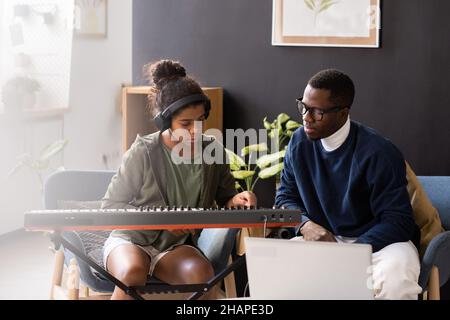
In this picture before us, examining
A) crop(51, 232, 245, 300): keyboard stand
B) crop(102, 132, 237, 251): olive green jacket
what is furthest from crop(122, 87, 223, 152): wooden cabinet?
crop(51, 232, 245, 300): keyboard stand

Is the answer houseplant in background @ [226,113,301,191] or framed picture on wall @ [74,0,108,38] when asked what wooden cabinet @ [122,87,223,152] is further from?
framed picture on wall @ [74,0,108,38]

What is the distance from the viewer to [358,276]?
6.73ft

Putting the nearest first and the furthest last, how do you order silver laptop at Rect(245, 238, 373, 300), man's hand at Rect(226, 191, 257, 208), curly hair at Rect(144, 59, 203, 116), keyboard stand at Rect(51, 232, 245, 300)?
silver laptop at Rect(245, 238, 373, 300)
keyboard stand at Rect(51, 232, 245, 300)
man's hand at Rect(226, 191, 257, 208)
curly hair at Rect(144, 59, 203, 116)

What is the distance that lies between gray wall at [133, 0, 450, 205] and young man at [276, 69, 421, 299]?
143 centimetres

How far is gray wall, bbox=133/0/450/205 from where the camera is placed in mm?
4477

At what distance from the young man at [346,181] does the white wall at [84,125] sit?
3.46 m

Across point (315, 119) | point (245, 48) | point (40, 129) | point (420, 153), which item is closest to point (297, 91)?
point (245, 48)

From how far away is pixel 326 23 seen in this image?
15.3 ft

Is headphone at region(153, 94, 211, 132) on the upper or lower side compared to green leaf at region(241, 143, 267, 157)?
upper

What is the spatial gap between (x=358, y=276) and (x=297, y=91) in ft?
9.16

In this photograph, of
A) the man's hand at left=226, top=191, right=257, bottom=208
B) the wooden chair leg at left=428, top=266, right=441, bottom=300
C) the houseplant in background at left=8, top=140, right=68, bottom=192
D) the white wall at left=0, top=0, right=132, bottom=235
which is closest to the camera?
the man's hand at left=226, top=191, right=257, bottom=208

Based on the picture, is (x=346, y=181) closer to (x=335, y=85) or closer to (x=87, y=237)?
(x=335, y=85)

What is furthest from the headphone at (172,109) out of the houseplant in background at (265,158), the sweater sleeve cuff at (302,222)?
the houseplant in background at (265,158)
